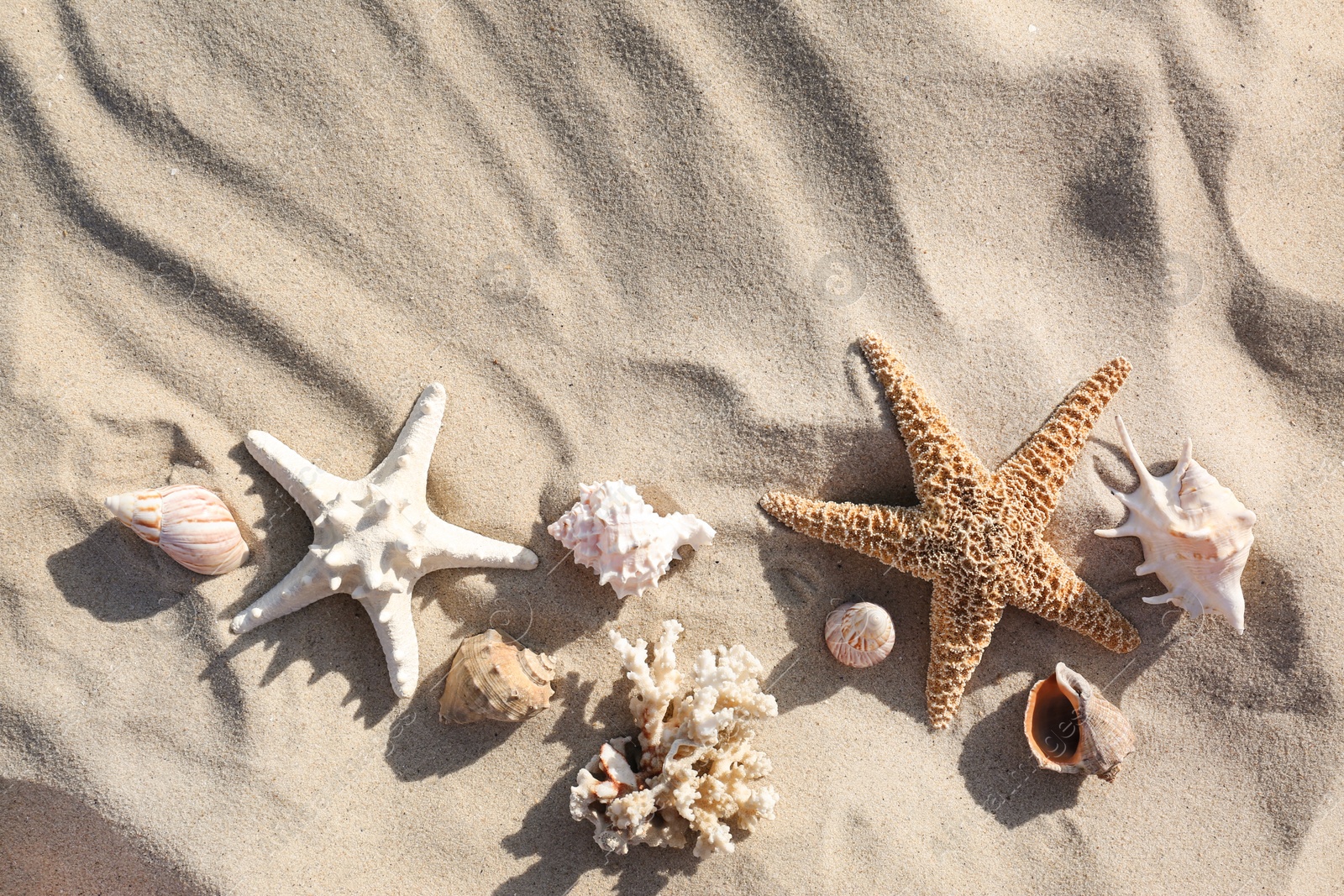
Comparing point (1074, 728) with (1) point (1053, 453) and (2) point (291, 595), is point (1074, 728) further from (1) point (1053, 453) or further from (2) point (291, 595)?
(2) point (291, 595)

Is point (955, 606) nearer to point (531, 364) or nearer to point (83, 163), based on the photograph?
point (531, 364)

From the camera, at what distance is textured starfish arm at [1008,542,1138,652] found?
382cm

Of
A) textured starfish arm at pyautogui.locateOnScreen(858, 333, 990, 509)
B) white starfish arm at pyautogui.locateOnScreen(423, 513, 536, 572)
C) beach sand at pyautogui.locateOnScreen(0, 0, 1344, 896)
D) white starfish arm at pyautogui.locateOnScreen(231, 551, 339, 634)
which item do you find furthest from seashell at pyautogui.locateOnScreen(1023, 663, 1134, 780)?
white starfish arm at pyautogui.locateOnScreen(231, 551, 339, 634)

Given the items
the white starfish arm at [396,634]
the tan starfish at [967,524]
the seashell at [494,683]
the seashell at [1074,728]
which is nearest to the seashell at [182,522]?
the white starfish arm at [396,634]

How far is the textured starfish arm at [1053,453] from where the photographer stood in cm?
384

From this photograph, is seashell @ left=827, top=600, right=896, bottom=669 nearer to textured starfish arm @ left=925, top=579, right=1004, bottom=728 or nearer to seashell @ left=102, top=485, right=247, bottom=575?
textured starfish arm @ left=925, top=579, right=1004, bottom=728

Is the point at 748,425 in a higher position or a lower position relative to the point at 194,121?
lower

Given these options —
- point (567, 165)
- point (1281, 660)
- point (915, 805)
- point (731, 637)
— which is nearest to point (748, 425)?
point (731, 637)

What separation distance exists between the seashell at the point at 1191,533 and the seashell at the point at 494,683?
2.84 metres

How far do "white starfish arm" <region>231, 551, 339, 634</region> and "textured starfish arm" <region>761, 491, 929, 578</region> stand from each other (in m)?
2.15

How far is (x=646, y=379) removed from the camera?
155 inches

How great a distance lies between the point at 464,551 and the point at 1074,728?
3145 mm

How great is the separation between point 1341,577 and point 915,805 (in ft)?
8.03

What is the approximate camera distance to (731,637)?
13.2ft
